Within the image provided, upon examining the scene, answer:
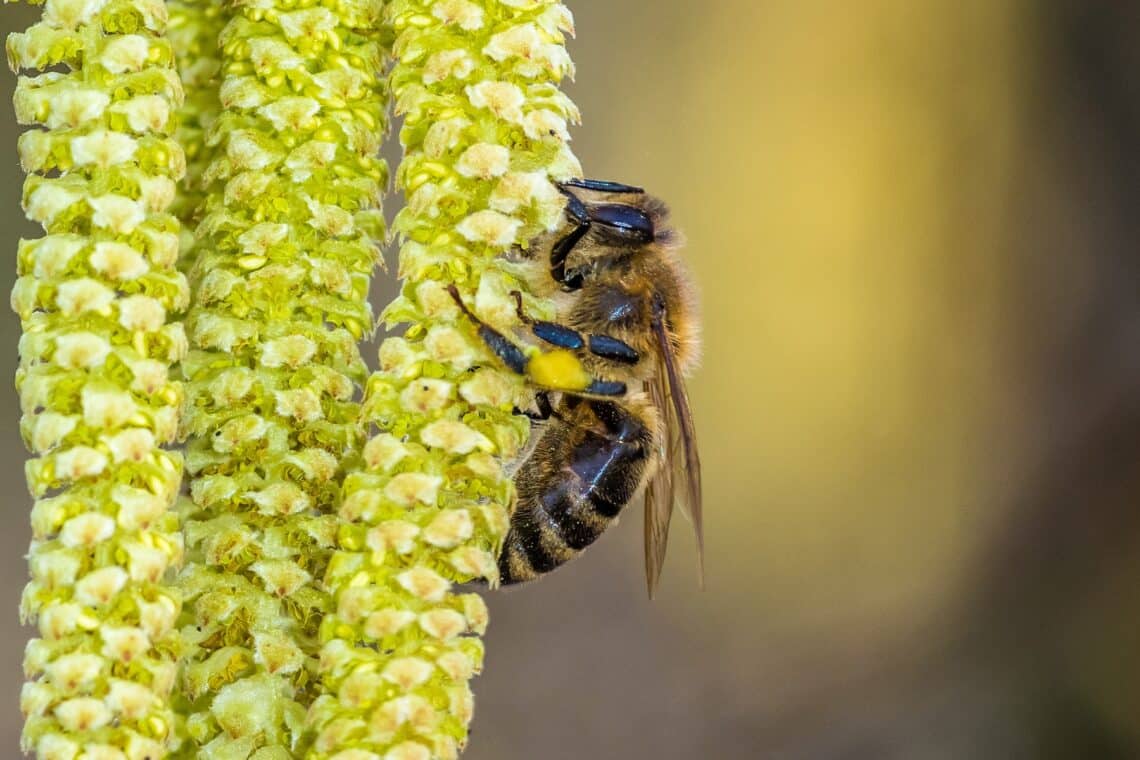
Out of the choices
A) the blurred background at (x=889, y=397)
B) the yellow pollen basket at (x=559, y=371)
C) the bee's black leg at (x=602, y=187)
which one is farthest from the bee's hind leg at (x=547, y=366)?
the blurred background at (x=889, y=397)

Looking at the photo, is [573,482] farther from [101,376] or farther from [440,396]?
[101,376]

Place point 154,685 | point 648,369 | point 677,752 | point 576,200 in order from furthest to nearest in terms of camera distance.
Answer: point 677,752 < point 648,369 < point 576,200 < point 154,685

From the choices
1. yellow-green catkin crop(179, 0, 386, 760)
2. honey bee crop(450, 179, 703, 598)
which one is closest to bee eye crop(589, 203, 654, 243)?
honey bee crop(450, 179, 703, 598)

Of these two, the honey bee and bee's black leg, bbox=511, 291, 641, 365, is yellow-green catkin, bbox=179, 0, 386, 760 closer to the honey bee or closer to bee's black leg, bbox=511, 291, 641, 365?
bee's black leg, bbox=511, 291, 641, 365

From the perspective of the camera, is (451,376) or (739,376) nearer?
(451,376)

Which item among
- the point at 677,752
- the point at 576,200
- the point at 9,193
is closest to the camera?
the point at 576,200

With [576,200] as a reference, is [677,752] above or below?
below

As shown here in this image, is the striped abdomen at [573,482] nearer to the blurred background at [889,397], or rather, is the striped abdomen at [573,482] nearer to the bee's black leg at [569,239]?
the bee's black leg at [569,239]

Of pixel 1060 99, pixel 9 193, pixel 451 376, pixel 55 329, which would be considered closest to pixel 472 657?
pixel 451 376

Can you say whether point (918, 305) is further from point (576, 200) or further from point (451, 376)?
point (451, 376)
